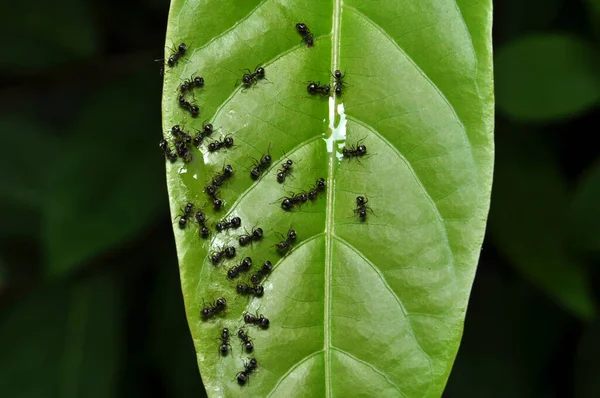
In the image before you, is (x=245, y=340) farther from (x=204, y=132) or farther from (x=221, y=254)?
(x=204, y=132)

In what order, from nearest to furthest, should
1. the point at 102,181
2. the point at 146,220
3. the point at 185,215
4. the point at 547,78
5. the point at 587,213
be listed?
the point at 185,215 < the point at 587,213 < the point at 547,78 < the point at 146,220 < the point at 102,181

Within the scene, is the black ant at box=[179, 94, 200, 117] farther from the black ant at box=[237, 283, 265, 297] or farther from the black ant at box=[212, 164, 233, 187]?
the black ant at box=[237, 283, 265, 297]

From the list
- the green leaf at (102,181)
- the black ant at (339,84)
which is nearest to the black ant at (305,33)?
the black ant at (339,84)

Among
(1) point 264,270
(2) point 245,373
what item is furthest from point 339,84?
(2) point 245,373

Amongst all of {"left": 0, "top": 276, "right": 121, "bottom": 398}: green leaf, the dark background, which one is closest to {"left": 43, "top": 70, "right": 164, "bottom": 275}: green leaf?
the dark background

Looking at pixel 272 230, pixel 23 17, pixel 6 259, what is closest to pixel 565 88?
pixel 272 230

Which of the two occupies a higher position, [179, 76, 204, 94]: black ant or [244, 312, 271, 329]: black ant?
[179, 76, 204, 94]: black ant
